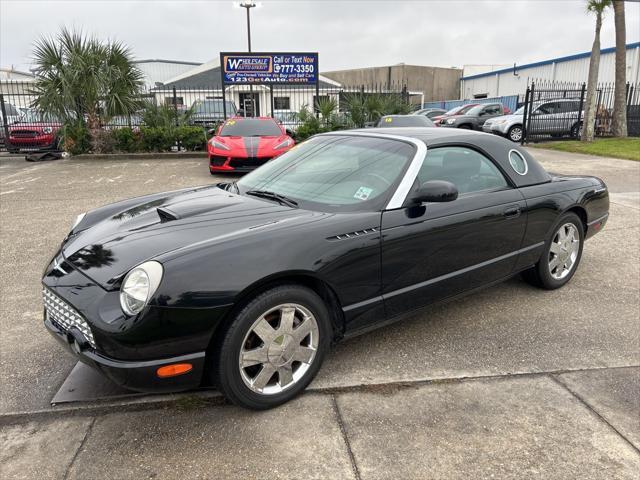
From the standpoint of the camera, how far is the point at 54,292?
7.91ft

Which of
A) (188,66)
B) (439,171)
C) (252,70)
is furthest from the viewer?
(188,66)

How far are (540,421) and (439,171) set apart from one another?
1.61 m

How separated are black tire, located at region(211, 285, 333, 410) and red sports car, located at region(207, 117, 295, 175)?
7694 millimetres

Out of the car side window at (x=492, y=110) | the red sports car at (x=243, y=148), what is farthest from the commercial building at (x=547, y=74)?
the red sports car at (x=243, y=148)

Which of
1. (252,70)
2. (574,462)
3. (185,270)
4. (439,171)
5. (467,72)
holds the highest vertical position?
(467,72)

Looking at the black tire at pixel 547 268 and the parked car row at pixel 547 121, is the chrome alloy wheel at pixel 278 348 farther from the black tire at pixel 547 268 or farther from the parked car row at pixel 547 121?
the parked car row at pixel 547 121

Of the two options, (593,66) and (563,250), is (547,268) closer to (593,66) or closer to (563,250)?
(563,250)

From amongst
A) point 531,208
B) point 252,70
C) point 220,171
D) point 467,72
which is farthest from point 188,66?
point 531,208

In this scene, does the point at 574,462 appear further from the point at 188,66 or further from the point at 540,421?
the point at 188,66

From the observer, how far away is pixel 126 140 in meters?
14.8

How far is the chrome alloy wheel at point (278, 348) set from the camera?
2.35 m

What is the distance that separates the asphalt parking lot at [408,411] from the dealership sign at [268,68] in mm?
14195

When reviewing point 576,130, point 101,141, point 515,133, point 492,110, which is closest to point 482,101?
point 492,110

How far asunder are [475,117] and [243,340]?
20.9 m
